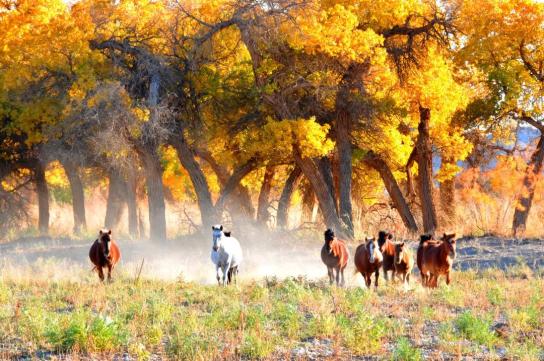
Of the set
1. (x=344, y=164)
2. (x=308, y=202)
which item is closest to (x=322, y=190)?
(x=344, y=164)

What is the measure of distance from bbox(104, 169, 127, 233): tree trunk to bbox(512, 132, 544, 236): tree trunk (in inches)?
671

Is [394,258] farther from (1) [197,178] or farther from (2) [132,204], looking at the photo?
(2) [132,204]

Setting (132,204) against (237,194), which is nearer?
(237,194)

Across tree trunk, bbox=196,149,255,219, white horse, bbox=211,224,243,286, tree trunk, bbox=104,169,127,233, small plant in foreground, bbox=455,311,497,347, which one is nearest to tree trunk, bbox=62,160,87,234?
tree trunk, bbox=104,169,127,233

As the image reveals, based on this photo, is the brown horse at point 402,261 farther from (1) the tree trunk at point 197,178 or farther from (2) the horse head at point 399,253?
(1) the tree trunk at point 197,178

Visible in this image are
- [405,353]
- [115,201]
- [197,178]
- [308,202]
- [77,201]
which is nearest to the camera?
[405,353]

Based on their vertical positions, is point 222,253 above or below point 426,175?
below

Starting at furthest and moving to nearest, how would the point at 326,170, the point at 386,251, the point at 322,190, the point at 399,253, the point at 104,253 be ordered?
the point at 326,170 < the point at 322,190 < the point at 386,251 < the point at 104,253 < the point at 399,253

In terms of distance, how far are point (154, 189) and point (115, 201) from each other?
25.9 ft

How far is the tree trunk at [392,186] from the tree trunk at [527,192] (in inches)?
174

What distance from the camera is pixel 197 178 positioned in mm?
33938

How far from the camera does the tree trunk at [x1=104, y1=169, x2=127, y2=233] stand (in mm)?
40688

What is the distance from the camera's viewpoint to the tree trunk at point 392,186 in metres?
36.8

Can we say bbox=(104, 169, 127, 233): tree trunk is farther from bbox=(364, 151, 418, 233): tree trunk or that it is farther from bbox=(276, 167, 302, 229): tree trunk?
bbox=(364, 151, 418, 233): tree trunk
